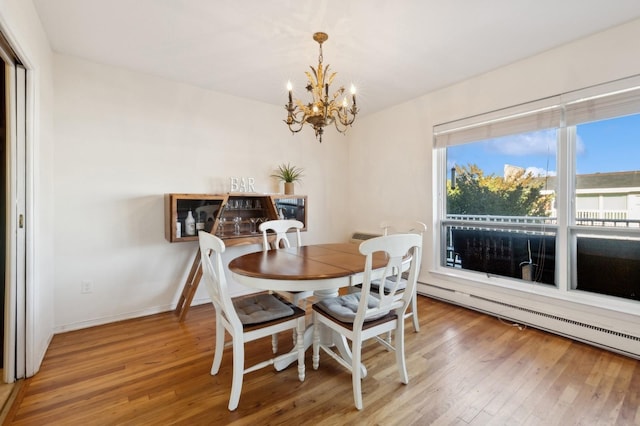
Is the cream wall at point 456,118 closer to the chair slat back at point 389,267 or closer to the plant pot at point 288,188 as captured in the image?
the plant pot at point 288,188

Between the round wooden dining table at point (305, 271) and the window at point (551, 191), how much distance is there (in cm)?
169

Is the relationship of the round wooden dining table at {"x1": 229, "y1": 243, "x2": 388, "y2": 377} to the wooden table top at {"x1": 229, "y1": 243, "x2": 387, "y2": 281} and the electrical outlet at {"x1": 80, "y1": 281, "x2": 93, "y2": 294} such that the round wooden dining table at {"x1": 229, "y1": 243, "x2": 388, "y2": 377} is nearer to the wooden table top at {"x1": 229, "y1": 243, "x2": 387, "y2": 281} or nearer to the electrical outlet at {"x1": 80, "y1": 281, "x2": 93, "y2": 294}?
the wooden table top at {"x1": 229, "y1": 243, "x2": 387, "y2": 281}

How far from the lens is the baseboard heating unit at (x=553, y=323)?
7.22ft

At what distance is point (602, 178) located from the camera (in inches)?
94.9

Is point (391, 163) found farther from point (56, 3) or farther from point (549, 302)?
point (56, 3)

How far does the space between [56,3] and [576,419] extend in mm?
4050

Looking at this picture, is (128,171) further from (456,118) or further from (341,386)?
(456,118)

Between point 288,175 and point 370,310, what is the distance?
2440 millimetres

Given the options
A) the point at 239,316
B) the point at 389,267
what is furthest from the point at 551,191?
the point at 239,316

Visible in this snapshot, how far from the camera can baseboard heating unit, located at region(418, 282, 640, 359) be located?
7.22ft

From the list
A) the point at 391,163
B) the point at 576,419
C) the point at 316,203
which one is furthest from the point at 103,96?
the point at 576,419

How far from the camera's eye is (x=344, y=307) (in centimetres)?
191

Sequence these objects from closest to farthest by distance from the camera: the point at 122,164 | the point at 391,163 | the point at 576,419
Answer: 1. the point at 576,419
2. the point at 122,164
3. the point at 391,163

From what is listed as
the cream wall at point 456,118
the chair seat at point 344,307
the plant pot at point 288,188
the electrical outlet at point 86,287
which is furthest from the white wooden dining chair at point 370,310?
the electrical outlet at point 86,287
